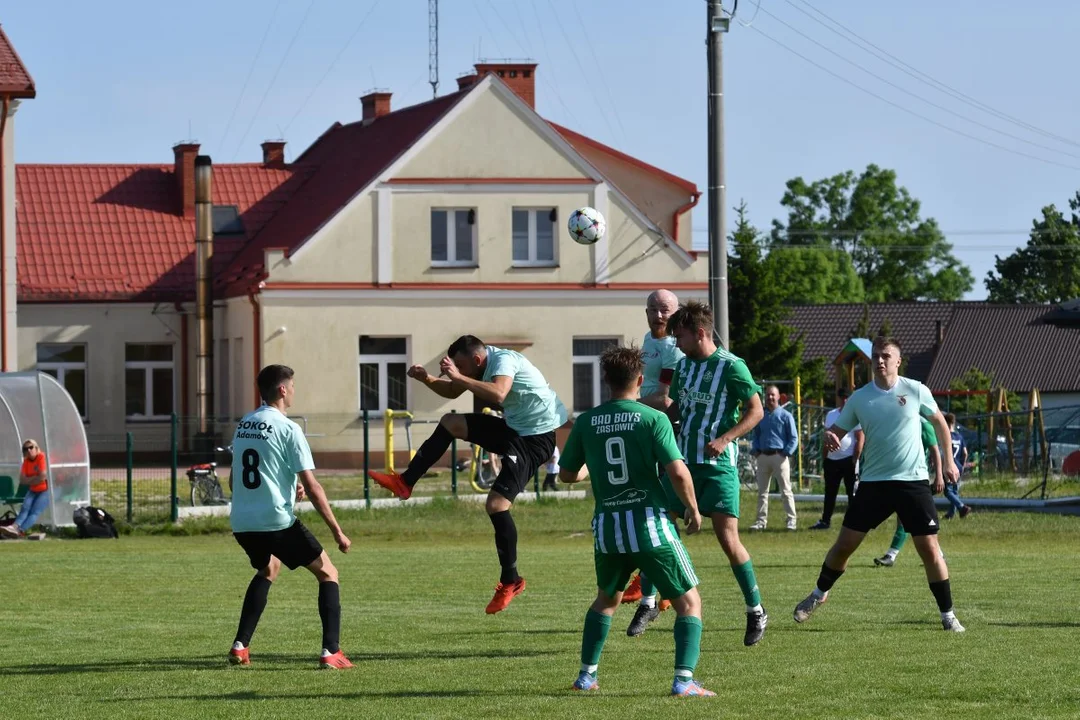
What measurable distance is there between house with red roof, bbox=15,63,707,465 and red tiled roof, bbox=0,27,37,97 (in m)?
8.43

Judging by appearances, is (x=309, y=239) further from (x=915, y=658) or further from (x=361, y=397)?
(x=915, y=658)

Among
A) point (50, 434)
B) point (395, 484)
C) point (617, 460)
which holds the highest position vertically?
point (617, 460)

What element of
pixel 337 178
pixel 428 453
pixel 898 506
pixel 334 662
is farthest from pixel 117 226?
pixel 334 662

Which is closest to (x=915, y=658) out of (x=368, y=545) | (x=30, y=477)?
(x=368, y=545)

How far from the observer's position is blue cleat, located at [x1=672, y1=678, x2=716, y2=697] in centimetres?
890

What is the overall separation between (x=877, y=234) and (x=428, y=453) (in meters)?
89.8

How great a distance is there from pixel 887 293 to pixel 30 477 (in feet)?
270

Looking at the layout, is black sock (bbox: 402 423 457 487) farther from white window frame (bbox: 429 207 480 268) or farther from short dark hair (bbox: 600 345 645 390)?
white window frame (bbox: 429 207 480 268)

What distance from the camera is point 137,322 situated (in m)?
43.9

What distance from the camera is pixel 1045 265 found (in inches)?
3920

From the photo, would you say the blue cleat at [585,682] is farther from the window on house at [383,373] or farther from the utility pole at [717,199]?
the window on house at [383,373]

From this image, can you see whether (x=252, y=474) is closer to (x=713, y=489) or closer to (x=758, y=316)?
(x=713, y=489)

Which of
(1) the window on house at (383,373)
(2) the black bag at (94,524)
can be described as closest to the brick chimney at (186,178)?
(1) the window on house at (383,373)

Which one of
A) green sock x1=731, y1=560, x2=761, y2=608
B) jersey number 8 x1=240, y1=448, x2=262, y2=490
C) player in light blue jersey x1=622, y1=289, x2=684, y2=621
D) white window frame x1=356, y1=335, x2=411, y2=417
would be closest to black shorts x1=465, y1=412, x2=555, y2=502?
player in light blue jersey x1=622, y1=289, x2=684, y2=621
